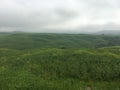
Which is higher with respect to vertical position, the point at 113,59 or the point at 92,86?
the point at 113,59

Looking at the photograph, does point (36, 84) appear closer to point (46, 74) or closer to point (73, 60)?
point (46, 74)

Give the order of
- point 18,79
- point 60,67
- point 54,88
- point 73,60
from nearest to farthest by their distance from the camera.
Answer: point 54,88
point 18,79
point 60,67
point 73,60

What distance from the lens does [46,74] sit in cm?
5025

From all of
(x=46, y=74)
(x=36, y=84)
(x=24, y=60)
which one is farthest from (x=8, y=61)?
(x=36, y=84)

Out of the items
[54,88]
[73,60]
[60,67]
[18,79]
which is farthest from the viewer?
[73,60]

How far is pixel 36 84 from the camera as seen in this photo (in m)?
43.5

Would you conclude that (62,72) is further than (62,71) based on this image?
No

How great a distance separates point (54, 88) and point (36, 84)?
148 inches

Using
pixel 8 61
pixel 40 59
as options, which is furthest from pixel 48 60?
pixel 8 61

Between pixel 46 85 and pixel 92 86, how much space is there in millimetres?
9530

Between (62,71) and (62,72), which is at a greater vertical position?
(62,71)

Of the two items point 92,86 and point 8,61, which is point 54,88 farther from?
point 8,61

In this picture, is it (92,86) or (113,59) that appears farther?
(113,59)

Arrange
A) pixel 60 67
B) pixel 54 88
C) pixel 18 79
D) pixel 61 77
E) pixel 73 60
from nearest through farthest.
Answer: pixel 54 88
pixel 18 79
pixel 61 77
pixel 60 67
pixel 73 60
